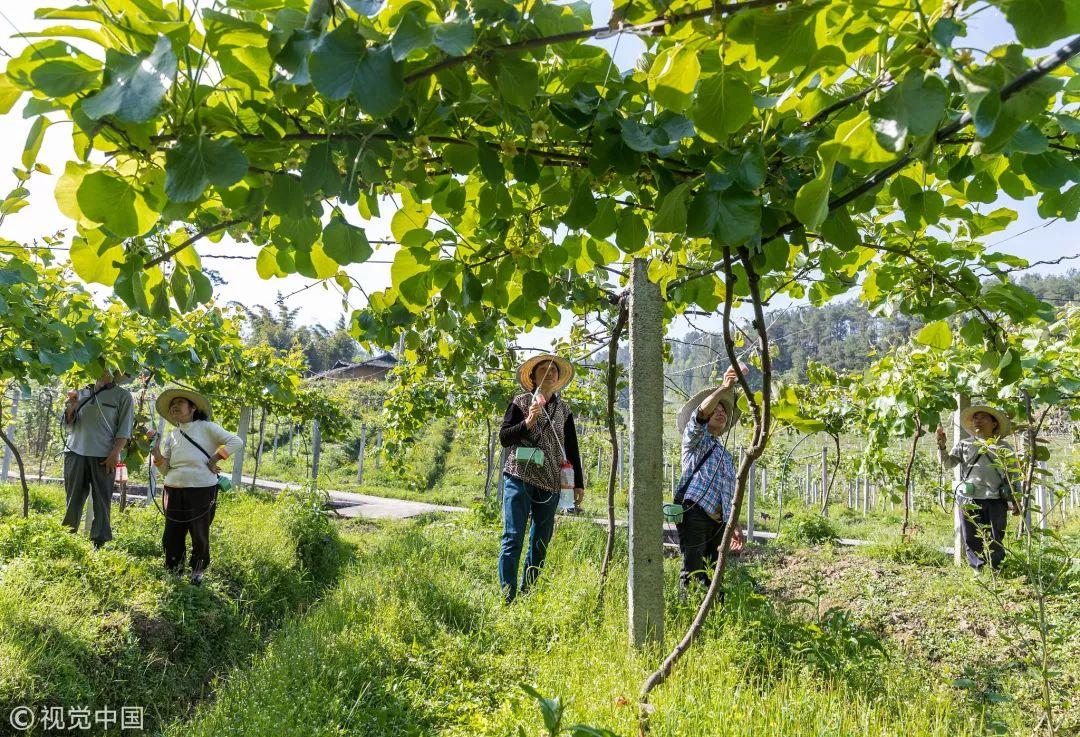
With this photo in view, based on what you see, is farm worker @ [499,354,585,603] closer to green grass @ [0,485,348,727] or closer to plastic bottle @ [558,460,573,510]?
plastic bottle @ [558,460,573,510]

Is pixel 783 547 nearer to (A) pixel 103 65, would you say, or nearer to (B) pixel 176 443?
(B) pixel 176 443

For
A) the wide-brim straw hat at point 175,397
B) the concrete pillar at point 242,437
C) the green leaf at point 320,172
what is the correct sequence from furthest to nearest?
1. the concrete pillar at point 242,437
2. the wide-brim straw hat at point 175,397
3. the green leaf at point 320,172

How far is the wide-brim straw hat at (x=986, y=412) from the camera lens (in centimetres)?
529

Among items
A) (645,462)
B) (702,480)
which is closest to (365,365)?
(702,480)

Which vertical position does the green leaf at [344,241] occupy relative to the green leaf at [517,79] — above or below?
below

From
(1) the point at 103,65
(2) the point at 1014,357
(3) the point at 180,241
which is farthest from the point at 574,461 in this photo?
(1) the point at 103,65

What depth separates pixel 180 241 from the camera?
1.42 m

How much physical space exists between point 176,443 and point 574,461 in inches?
120

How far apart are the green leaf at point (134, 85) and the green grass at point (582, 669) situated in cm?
183

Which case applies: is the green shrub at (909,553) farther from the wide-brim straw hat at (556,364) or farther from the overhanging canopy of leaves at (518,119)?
the overhanging canopy of leaves at (518,119)

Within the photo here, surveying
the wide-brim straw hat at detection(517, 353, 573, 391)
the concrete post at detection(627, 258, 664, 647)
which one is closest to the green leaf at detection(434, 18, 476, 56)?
the concrete post at detection(627, 258, 664, 647)

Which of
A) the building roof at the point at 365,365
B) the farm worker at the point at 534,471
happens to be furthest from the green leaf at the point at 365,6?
the building roof at the point at 365,365

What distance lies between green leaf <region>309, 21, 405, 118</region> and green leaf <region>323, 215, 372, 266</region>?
41 centimetres

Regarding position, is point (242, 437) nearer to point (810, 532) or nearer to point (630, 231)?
point (810, 532)
